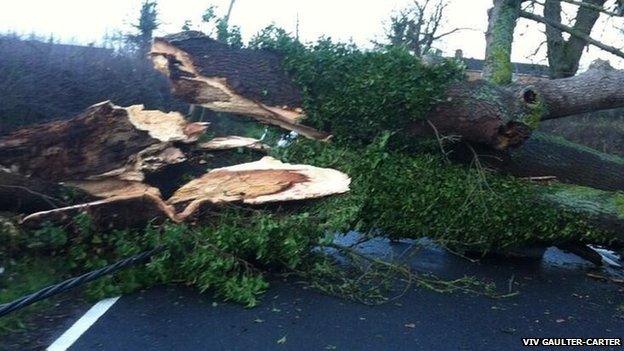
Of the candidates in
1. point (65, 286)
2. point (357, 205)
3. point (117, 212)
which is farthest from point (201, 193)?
point (65, 286)

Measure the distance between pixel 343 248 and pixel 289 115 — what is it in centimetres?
143

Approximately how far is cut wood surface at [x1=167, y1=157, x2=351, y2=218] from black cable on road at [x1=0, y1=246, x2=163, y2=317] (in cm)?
55

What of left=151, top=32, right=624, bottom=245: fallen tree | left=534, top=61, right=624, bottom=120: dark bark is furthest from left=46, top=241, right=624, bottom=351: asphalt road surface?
left=534, top=61, right=624, bottom=120: dark bark

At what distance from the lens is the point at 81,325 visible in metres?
4.91

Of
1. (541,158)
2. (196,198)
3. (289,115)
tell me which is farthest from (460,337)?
(541,158)

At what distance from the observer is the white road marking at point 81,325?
14.9ft

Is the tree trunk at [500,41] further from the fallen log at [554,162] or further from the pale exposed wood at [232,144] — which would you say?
the pale exposed wood at [232,144]

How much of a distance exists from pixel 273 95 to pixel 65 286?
3.00 m

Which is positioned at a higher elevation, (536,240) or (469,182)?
(469,182)

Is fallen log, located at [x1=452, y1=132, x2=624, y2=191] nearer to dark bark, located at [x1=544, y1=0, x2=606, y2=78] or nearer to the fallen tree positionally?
the fallen tree

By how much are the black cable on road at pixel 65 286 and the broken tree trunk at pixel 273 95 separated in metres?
1.84

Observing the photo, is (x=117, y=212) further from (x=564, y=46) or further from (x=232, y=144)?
(x=564, y=46)

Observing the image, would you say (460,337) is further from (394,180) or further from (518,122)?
(518,122)

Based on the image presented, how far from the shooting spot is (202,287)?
5555mm
